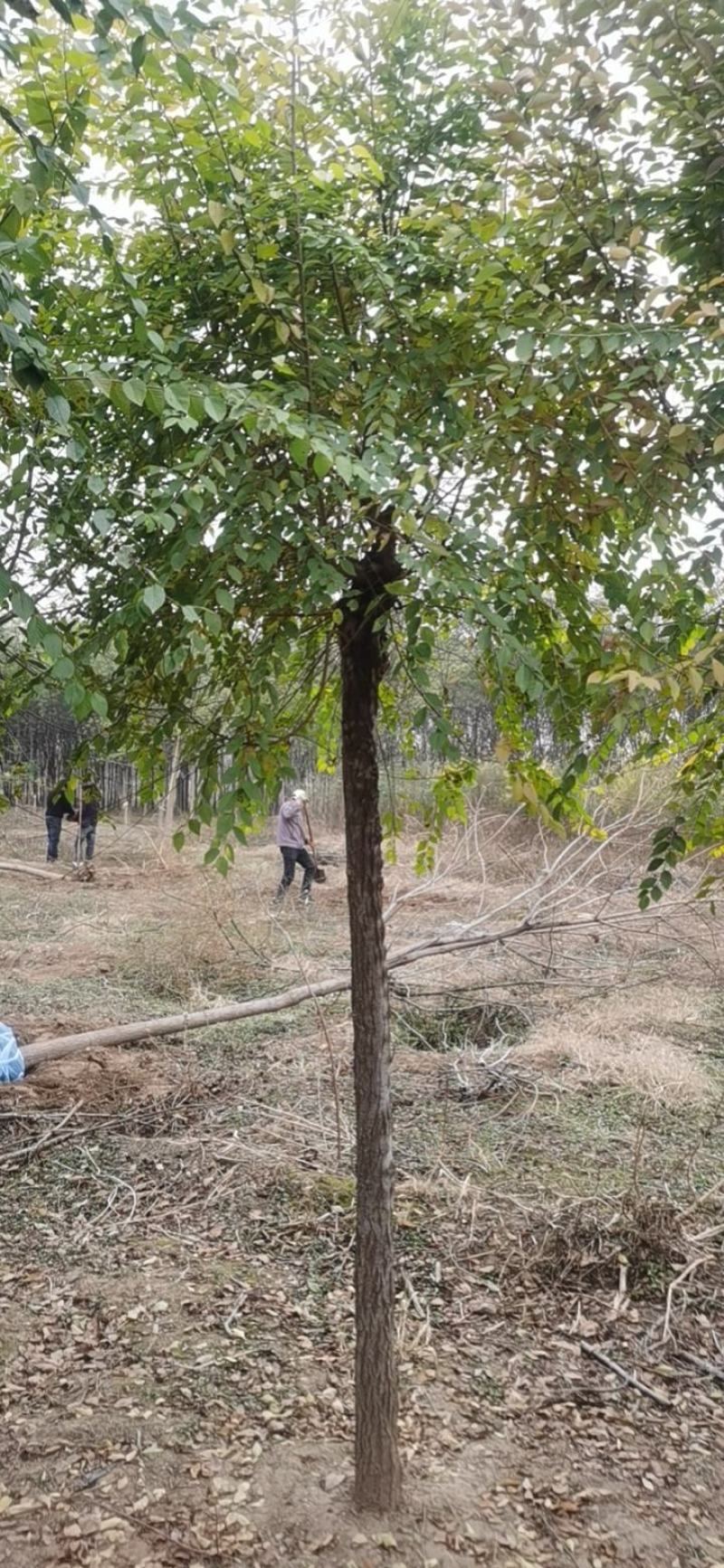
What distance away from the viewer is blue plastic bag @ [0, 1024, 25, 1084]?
19.3ft

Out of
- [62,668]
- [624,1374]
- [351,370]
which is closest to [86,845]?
[624,1374]

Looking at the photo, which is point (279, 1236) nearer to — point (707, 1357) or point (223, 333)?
point (707, 1357)

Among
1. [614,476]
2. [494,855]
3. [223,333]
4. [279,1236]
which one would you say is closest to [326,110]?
[223,333]

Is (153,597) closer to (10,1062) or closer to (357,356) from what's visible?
(357,356)

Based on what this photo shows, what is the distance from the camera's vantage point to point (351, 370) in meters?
2.43

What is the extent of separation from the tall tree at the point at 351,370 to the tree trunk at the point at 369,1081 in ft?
0.39

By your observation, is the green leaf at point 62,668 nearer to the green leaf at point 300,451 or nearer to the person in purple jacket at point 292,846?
the green leaf at point 300,451

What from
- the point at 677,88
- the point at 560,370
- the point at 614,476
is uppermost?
the point at 677,88

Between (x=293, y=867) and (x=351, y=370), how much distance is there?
35.0 ft

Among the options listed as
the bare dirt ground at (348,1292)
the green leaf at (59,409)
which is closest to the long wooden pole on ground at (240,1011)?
the bare dirt ground at (348,1292)

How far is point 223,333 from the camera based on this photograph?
2408mm

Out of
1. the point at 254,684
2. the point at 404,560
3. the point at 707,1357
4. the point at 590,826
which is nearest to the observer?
the point at 404,560

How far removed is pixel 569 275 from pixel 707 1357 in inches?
139

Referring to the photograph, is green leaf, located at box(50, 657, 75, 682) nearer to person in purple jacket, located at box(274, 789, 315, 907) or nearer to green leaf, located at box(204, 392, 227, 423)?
green leaf, located at box(204, 392, 227, 423)
